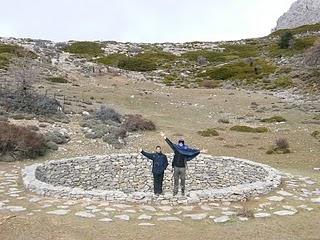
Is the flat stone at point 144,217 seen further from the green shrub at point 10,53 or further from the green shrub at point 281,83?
the green shrub at point 281,83

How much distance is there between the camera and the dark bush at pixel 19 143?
72.1 feet

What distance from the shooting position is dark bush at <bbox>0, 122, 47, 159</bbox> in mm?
21969

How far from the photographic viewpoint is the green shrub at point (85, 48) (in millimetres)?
80106

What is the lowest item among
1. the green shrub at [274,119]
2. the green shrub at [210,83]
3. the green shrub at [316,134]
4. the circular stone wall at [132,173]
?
the circular stone wall at [132,173]

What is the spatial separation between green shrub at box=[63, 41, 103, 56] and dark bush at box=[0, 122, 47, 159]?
56278 millimetres

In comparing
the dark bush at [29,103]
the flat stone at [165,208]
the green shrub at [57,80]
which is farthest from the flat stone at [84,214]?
the green shrub at [57,80]

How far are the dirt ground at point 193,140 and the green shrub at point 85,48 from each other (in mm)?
25213

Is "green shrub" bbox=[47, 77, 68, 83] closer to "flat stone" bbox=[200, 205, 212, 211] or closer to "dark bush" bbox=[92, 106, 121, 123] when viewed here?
"dark bush" bbox=[92, 106, 121, 123]

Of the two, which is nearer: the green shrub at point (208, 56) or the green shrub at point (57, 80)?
the green shrub at point (57, 80)

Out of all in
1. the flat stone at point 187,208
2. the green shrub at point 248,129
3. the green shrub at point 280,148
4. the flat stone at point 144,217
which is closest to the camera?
the flat stone at point 144,217

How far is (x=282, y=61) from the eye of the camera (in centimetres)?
6469

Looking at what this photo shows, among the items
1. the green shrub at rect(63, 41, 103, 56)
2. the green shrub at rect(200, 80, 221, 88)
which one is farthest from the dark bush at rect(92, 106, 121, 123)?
the green shrub at rect(63, 41, 103, 56)

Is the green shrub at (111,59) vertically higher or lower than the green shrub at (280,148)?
higher

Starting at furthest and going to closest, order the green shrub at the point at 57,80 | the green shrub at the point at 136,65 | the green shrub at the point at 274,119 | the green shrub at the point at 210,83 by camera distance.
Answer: the green shrub at the point at 136,65 < the green shrub at the point at 210,83 < the green shrub at the point at 57,80 < the green shrub at the point at 274,119
